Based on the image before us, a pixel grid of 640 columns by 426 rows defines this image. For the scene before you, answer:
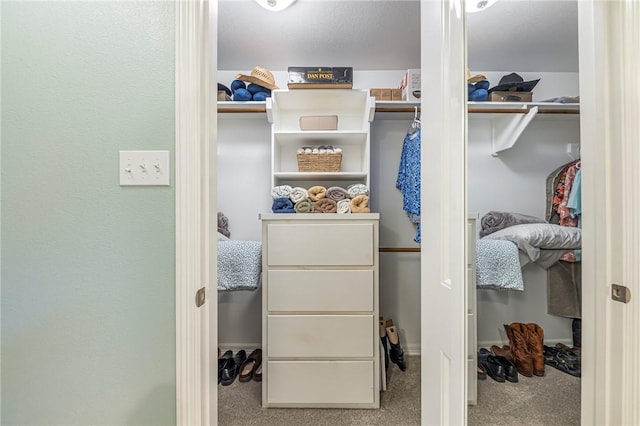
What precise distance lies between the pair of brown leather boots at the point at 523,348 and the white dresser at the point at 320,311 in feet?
2.85

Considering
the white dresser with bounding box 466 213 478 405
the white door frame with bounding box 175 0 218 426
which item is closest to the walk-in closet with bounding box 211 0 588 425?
the white dresser with bounding box 466 213 478 405

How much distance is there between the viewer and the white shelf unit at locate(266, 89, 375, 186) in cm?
209

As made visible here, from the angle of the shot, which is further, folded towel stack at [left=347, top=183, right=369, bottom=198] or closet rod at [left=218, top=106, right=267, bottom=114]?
closet rod at [left=218, top=106, right=267, bottom=114]

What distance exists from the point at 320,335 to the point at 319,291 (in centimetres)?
25

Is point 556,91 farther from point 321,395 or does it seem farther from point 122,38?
point 321,395

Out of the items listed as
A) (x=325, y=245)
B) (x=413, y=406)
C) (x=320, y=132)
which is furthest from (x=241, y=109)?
(x=413, y=406)

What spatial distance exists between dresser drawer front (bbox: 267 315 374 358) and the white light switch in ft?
3.56

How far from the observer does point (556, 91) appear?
0.72m

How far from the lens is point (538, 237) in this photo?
0.81 m

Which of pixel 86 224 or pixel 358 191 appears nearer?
pixel 86 224

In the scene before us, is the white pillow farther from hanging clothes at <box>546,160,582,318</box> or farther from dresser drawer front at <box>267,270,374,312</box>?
dresser drawer front at <box>267,270,374,312</box>

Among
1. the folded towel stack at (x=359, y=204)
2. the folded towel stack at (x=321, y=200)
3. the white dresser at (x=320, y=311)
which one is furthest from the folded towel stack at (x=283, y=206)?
the folded towel stack at (x=359, y=204)

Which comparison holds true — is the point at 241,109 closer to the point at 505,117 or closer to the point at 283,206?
the point at 283,206

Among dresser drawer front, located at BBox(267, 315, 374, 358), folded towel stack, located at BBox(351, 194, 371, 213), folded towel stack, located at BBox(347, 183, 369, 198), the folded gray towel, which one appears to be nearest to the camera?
the folded gray towel
